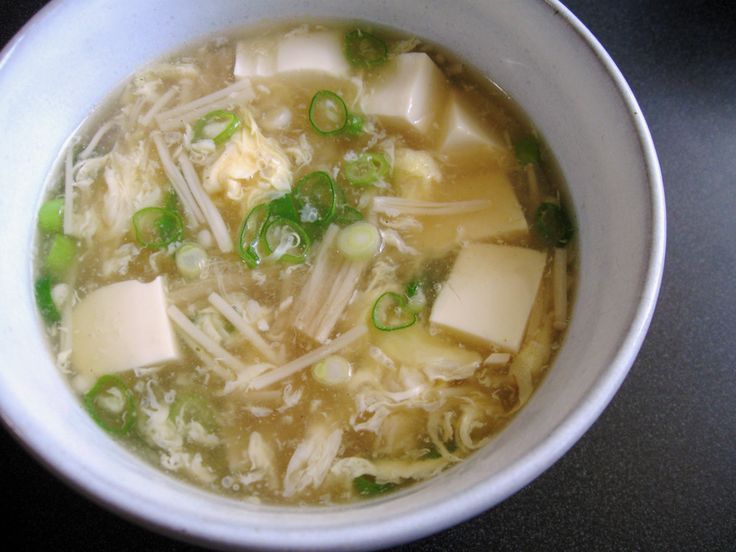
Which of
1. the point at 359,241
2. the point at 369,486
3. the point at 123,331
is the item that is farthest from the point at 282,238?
the point at 369,486

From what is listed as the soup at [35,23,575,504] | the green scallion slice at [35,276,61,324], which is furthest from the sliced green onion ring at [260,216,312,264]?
the green scallion slice at [35,276,61,324]

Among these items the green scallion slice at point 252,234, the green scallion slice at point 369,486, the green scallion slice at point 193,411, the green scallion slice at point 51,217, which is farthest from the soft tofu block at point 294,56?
the green scallion slice at point 369,486

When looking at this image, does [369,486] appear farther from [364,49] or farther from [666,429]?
[364,49]

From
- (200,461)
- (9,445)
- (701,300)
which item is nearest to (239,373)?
(200,461)

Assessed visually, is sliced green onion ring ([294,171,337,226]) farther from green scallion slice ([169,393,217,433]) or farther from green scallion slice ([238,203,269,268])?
green scallion slice ([169,393,217,433])

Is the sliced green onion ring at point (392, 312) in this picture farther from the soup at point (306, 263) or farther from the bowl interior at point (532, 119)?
the bowl interior at point (532, 119)
